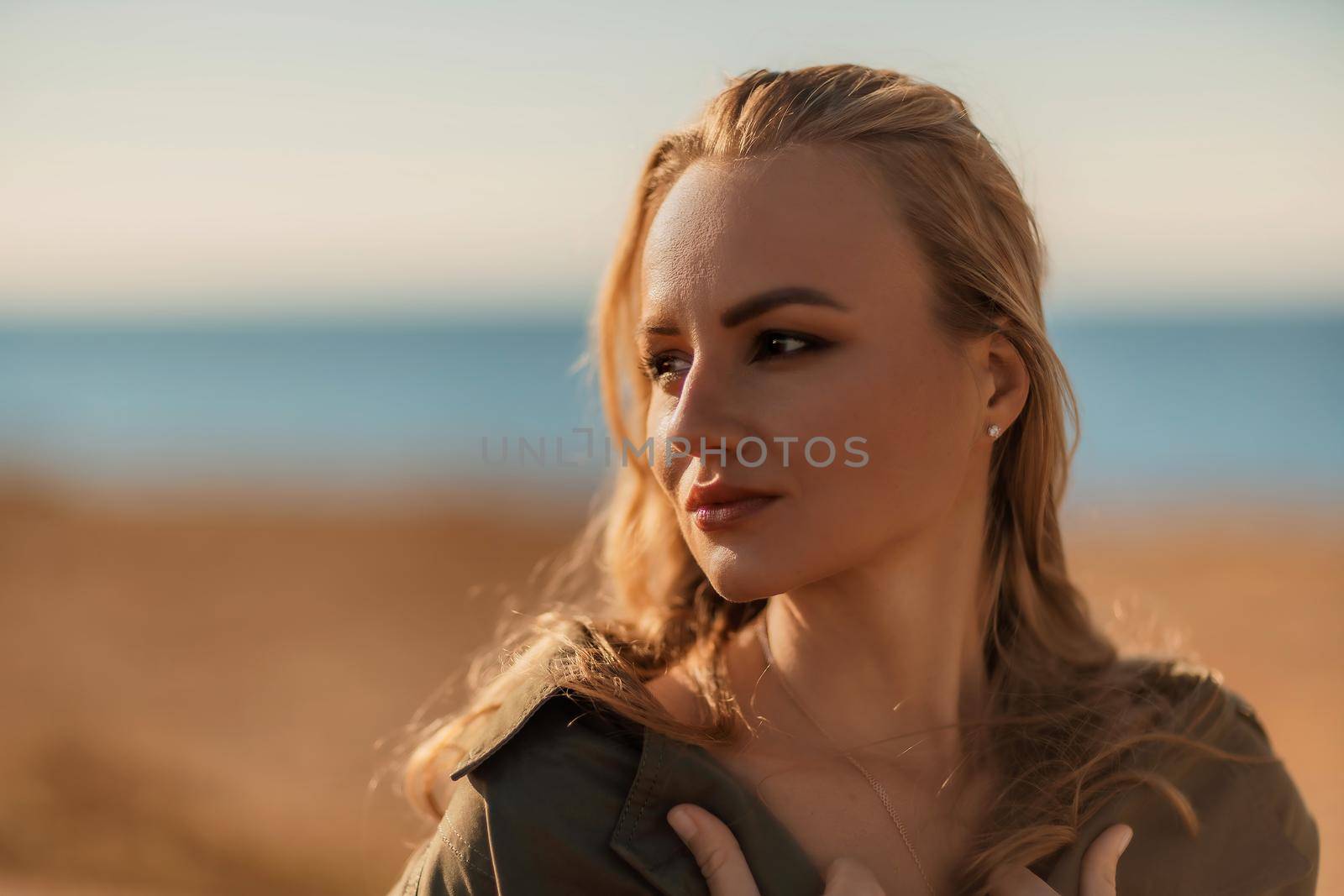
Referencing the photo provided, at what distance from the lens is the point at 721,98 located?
2570 mm

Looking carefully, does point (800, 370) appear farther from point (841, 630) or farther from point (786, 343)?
point (841, 630)

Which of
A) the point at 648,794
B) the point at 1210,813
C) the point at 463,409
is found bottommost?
the point at 463,409

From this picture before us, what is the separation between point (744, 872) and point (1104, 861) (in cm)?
79

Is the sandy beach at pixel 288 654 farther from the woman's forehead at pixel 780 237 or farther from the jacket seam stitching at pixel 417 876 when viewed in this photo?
the woman's forehead at pixel 780 237

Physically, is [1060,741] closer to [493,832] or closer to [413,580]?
[493,832]

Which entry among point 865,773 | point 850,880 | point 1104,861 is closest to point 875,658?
point 865,773

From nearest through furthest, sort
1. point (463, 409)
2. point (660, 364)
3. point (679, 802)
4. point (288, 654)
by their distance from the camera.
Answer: point (679, 802) < point (660, 364) < point (288, 654) < point (463, 409)

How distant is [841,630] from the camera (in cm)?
257

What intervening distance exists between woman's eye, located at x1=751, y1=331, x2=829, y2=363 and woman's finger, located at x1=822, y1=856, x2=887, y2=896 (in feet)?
3.35

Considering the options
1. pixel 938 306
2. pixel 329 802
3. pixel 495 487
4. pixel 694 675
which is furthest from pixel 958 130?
pixel 495 487

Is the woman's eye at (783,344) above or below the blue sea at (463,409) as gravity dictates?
above

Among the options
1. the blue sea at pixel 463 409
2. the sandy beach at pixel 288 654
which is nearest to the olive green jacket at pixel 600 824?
the sandy beach at pixel 288 654

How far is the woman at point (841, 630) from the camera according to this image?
225 centimetres

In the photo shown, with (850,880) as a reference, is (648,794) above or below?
above
